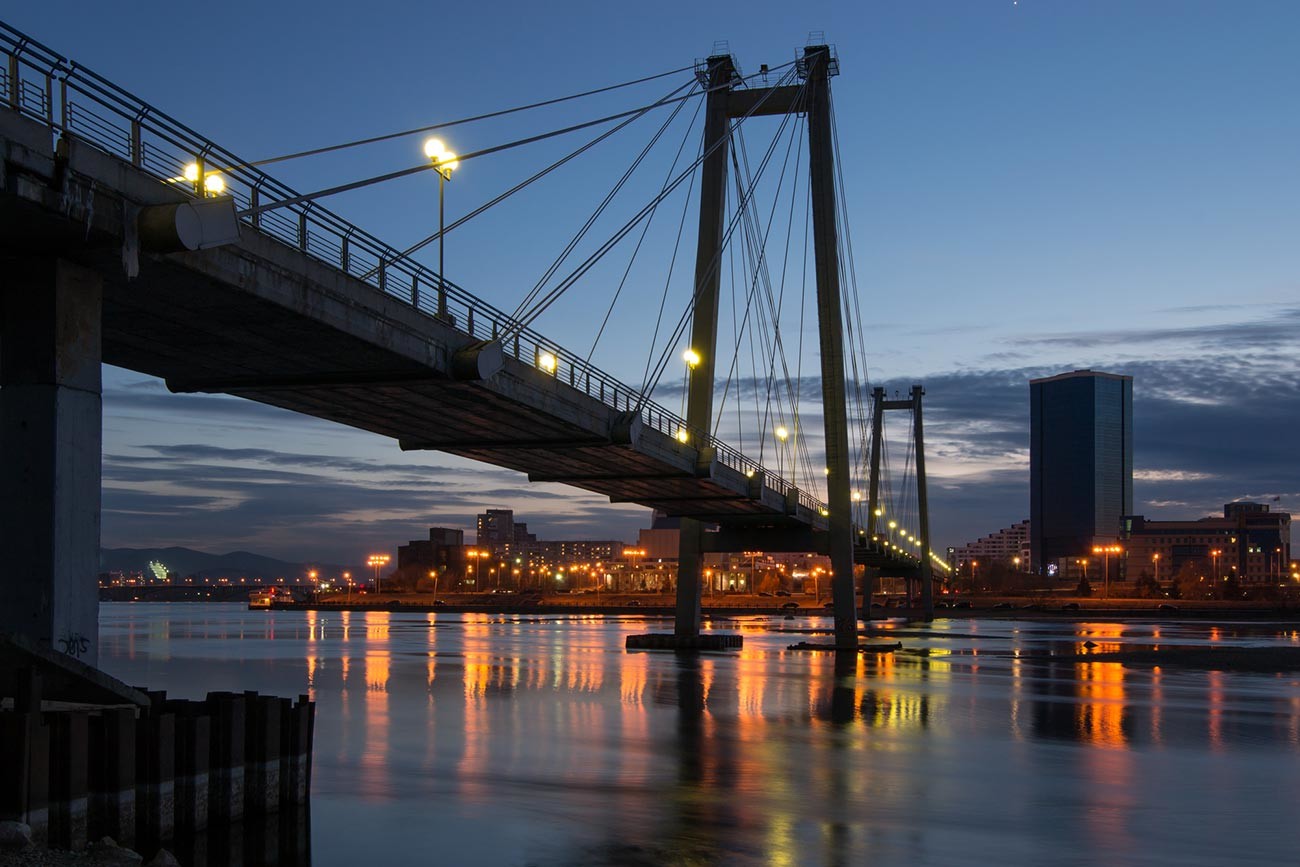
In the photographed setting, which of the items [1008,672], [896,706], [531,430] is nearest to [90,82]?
[531,430]

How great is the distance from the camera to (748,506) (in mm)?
62688

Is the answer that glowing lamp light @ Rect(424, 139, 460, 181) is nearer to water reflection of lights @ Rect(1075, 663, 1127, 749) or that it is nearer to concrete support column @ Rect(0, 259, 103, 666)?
concrete support column @ Rect(0, 259, 103, 666)

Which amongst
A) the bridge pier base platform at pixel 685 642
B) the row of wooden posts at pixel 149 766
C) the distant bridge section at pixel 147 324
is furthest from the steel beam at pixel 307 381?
the bridge pier base platform at pixel 685 642

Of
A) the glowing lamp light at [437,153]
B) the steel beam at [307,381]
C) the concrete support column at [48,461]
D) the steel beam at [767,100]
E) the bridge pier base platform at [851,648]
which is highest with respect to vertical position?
the steel beam at [767,100]

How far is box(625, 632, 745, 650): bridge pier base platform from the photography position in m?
66.9

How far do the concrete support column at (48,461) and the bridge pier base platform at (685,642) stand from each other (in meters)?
49.4

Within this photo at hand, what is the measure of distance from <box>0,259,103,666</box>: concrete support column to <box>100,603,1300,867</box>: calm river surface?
4.69 meters

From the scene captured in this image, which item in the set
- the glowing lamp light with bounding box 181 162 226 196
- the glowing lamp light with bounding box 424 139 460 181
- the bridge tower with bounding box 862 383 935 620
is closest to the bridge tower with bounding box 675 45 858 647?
the glowing lamp light with bounding box 424 139 460 181

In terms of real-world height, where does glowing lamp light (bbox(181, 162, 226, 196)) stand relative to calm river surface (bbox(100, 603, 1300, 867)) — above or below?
above

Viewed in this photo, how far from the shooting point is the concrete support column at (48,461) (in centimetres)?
1812

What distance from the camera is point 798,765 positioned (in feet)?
85.1

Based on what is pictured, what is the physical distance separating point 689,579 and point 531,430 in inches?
1006

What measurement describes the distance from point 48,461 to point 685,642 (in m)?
50.8

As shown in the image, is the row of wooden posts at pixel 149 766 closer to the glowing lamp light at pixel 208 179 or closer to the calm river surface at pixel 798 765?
the calm river surface at pixel 798 765
